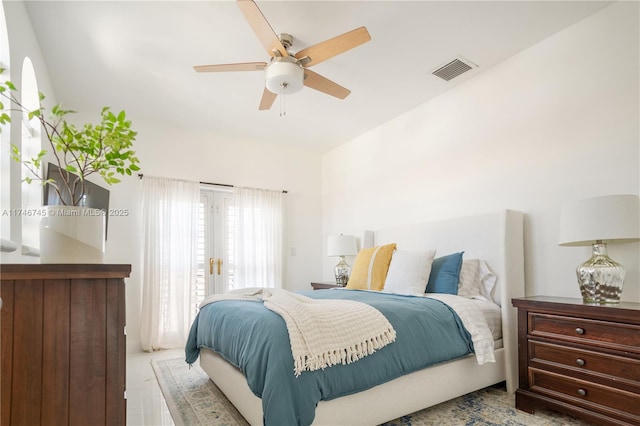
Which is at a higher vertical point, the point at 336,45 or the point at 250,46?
the point at 250,46

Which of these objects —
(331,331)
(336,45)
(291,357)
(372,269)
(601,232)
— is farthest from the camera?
(372,269)

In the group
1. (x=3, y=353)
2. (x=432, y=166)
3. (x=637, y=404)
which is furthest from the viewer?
(x=432, y=166)

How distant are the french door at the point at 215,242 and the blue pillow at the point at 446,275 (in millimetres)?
2846

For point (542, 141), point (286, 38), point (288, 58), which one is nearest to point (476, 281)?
point (542, 141)

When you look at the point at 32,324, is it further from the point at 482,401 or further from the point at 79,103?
the point at 79,103

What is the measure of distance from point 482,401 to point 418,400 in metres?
0.65

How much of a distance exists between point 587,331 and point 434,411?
1.05 meters

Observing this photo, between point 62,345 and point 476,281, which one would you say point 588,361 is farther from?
point 62,345

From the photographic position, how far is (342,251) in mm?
4730

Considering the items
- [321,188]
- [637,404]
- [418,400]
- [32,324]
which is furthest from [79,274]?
[321,188]

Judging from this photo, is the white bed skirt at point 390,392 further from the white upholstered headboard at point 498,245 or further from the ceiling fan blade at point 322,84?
the ceiling fan blade at point 322,84

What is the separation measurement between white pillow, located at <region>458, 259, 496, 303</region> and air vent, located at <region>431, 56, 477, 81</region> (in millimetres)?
1773

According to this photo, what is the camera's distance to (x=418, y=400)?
2.24 meters

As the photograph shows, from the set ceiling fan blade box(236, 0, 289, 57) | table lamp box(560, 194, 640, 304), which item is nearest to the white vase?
ceiling fan blade box(236, 0, 289, 57)
